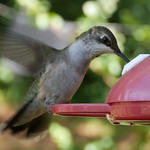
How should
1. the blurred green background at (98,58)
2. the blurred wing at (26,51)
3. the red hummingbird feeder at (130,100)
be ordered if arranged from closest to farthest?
1. the red hummingbird feeder at (130,100)
2. the blurred wing at (26,51)
3. the blurred green background at (98,58)

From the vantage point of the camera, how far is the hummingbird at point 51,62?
299 centimetres

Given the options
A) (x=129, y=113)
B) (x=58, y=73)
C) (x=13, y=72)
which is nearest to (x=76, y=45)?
(x=58, y=73)

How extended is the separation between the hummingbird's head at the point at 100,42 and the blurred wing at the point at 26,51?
1.27 ft

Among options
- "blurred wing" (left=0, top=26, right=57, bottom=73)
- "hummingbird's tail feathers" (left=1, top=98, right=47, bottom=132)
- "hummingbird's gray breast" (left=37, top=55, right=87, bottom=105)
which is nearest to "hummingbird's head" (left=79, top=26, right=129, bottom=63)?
"hummingbird's gray breast" (left=37, top=55, right=87, bottom=105)

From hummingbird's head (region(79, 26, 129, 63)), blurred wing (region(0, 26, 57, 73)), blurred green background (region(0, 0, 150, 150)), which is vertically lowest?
blurred green background (region(0, 0, 150, 150))

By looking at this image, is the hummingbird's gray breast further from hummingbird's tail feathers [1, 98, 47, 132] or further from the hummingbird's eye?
the hummingbird's eye

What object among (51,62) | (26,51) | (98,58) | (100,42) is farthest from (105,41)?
(98,58)

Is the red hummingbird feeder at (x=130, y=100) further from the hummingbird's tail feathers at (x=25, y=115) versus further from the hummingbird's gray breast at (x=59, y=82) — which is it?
the hummingbird's tail feathers at (x=25, y=115)

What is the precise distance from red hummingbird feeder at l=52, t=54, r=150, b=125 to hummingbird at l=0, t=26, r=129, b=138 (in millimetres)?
761

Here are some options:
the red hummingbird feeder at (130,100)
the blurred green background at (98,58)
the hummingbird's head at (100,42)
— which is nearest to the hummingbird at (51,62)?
the hummingbird's head at (100,42)

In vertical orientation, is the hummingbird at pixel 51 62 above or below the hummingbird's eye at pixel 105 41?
below

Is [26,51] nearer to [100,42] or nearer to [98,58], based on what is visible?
[100,42]

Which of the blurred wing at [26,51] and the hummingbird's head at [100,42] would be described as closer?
the hummingbird's head at [100,42]

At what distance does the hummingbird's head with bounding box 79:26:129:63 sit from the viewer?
9.41 feet
